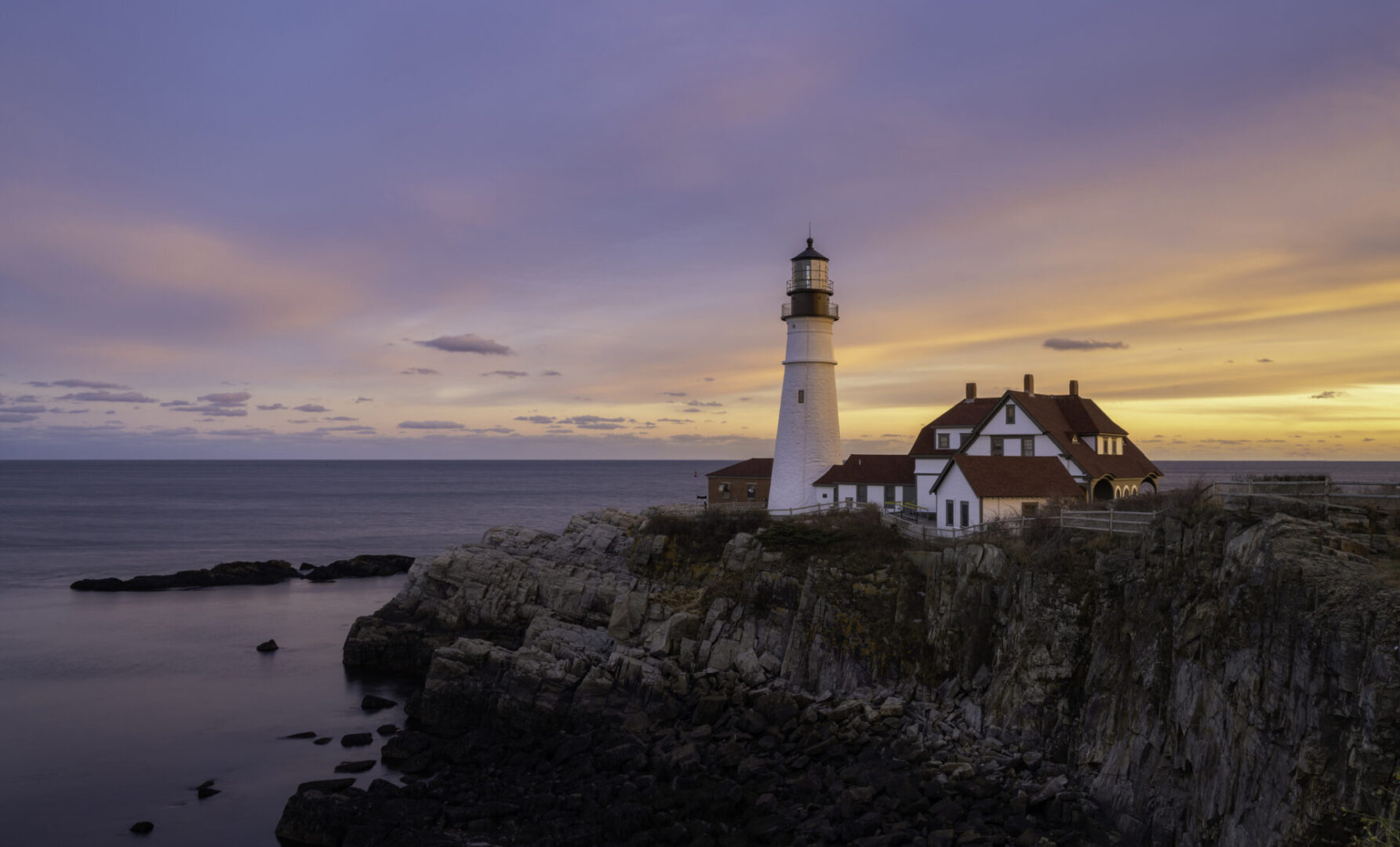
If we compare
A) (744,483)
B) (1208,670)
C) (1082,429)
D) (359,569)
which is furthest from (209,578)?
(1208,670)

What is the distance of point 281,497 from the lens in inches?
5039

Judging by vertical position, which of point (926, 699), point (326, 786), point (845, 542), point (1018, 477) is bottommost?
point (326, 786)

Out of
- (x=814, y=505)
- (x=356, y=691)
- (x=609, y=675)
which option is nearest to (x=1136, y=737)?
(x=609, y=675)

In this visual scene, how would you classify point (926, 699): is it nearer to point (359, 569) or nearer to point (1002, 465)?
point (1002, 465)

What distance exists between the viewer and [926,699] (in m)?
22.8

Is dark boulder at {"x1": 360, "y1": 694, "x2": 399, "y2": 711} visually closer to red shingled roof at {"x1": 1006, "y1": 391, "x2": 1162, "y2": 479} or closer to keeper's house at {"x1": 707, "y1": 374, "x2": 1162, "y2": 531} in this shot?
keeper's house at {"x1": 707, "y1": 374, "x2": 1162, "y2": 531}

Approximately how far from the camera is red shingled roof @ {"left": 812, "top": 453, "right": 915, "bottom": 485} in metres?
37.5

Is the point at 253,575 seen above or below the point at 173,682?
above

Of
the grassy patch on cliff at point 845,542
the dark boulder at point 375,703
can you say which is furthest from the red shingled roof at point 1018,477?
the dark boulder at point 375,703

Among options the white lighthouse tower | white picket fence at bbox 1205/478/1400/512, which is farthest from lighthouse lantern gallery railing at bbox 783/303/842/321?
white picket fence at bbox 1205/478/1400/512

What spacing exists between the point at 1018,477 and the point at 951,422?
7114 millimetres

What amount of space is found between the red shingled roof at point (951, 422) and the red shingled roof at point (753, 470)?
9.94 meters

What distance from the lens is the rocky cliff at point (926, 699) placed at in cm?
1298

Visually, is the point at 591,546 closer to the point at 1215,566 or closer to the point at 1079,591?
the point at 1079,591
